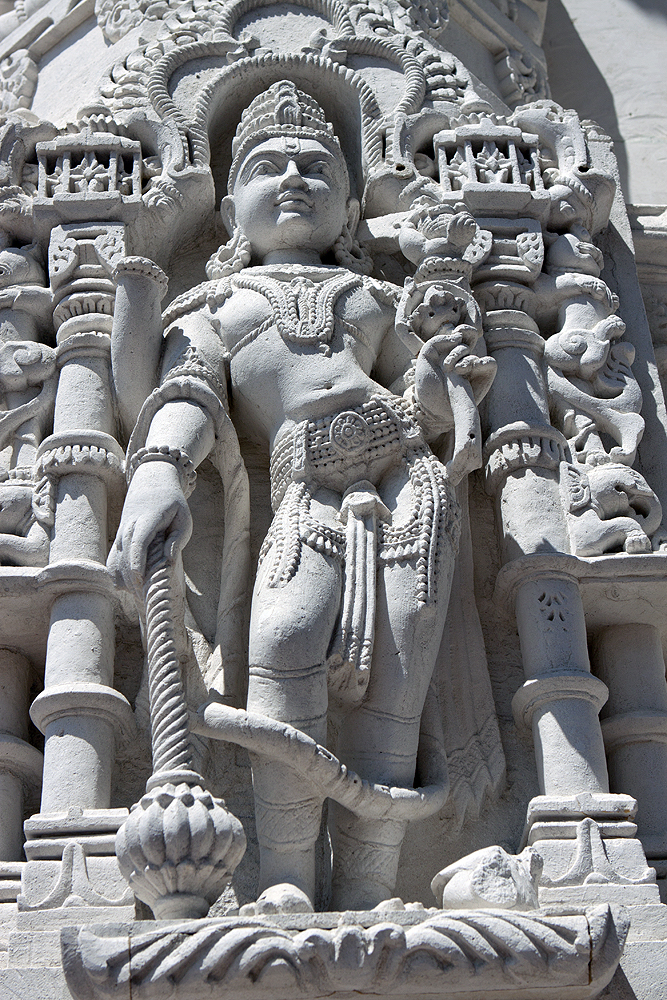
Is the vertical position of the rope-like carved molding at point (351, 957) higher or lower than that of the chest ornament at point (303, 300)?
lower

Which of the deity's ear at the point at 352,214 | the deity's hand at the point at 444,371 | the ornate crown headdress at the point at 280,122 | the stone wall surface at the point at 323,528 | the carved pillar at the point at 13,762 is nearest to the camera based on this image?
the stone wall surface at the point at 323,528

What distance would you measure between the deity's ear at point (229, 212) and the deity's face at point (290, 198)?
59 mm

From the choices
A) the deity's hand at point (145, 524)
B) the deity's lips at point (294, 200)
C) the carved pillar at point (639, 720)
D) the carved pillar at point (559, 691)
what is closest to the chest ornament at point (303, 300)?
the deity's lips at point (294, 200)

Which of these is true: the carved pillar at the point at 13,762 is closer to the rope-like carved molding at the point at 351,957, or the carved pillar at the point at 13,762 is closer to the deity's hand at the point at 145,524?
the deity's hand at the point at 145,524

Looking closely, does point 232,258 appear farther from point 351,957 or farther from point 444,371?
point 351,957

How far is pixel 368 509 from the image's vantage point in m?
4.77

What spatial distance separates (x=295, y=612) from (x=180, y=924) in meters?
1.08

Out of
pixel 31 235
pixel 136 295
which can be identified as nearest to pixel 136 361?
pixel 136 295

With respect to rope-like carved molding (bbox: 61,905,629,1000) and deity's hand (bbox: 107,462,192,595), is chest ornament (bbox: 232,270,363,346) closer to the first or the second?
deity's hand (bbox: 107,462,192,595)

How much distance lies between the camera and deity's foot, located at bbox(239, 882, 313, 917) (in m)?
4.08

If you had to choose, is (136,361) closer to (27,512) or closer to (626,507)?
(27,512)

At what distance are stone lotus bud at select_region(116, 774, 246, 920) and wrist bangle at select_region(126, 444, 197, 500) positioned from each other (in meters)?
1.12

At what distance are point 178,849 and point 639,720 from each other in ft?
6.03

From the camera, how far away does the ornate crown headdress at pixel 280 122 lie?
571 cm
